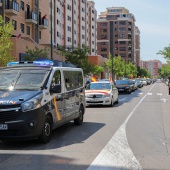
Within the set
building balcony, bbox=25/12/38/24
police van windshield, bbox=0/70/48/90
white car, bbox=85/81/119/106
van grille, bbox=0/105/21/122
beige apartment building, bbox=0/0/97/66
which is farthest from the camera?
building balcony, bbox=25/12/38/24

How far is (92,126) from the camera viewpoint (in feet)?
37.7

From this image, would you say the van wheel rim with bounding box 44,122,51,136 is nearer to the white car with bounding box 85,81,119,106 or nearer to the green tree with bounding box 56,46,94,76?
the white car with bounding box 85,81,119,106

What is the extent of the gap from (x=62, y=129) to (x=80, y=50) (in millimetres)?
35101

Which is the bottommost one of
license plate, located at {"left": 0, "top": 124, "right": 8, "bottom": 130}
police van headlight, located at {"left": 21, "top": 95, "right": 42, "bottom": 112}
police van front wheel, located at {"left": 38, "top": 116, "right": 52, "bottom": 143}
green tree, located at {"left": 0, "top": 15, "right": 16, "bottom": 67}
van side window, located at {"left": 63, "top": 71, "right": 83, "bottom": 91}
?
police van front wheel, located at {"left": 38, "top": 116, "right": 52, "bottom": 143}

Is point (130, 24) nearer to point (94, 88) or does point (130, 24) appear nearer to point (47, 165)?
point (94, 88)

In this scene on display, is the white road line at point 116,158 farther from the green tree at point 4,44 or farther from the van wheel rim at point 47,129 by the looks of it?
the green tree at point 4,44

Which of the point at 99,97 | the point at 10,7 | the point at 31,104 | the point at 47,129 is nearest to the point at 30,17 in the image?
the point at 10,7

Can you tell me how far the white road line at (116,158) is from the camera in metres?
→ 6.09

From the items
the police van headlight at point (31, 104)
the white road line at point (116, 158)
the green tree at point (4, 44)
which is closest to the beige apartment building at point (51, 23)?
the green tree at point (4, 44)

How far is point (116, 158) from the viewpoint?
22.1ft

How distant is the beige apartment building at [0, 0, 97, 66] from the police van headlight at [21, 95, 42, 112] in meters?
6.96

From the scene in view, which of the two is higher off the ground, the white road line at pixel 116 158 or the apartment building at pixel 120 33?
the apartment building at pixel 120 33

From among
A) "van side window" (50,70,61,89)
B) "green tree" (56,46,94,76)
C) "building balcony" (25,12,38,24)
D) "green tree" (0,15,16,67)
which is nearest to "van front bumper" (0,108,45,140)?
"van side window" (50,70,61,89)

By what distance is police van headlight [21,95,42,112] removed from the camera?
769 centimetres
